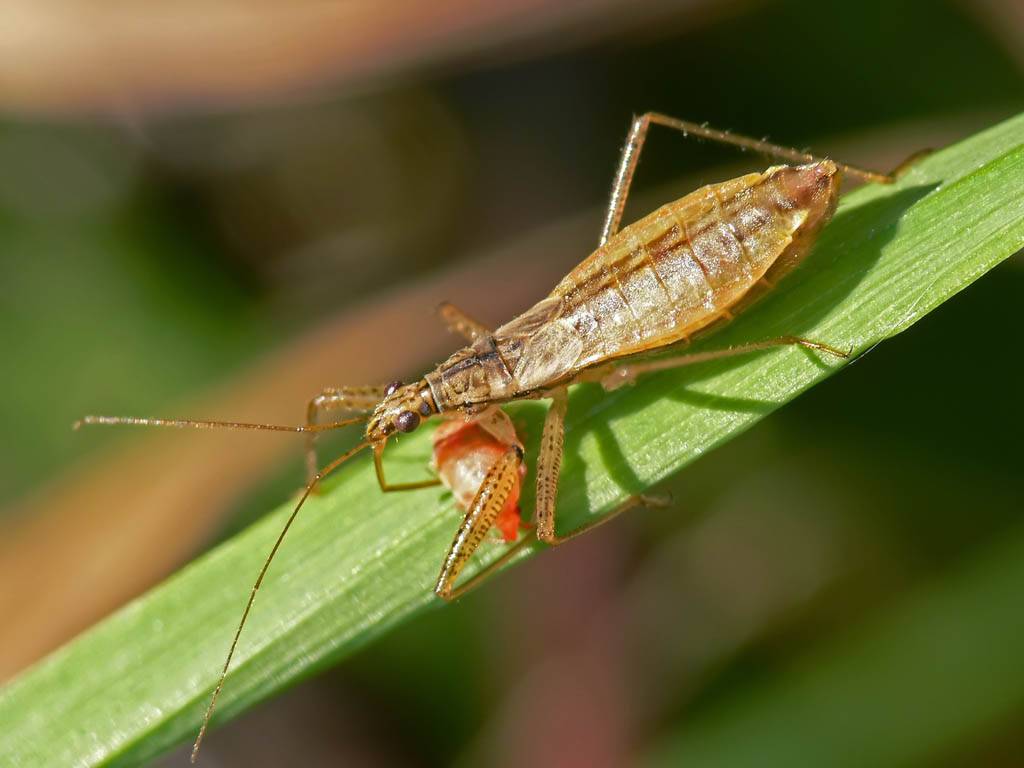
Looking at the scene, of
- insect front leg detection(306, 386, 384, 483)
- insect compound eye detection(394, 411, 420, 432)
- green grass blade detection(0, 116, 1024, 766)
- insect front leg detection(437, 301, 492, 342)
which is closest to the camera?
green grass blade detection(0, 116, 1024, 766)

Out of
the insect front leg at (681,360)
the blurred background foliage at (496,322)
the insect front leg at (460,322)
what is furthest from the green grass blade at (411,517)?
the insect front leg at (460,322)

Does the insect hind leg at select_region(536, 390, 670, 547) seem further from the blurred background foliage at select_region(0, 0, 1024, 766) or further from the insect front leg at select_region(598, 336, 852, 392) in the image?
the blurred background foliage at select_region(0, 0, 1024, 766)

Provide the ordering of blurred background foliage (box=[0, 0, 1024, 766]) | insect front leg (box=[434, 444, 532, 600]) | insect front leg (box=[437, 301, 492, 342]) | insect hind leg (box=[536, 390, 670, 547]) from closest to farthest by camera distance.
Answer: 1. insect front leg (box=[434, 444, 532, 600])
2. insect hind leg (box=[536, 390, 670, 547])
3. blurred background foliage (box=[0, 0, 1024, 766])
4. insect front leg (box=[437, 301, 492, 342])

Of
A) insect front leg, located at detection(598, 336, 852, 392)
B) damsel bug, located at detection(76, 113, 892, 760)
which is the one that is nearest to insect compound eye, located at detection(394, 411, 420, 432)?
damsel bug, located at detection(76, 113, 892, 760)

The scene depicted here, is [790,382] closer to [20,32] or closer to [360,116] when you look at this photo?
[360,116]

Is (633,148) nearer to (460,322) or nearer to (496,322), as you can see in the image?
(460,322)

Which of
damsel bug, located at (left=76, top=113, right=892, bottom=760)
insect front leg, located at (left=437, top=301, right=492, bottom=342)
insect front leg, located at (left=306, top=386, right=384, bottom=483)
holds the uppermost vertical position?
insect front leg, located at (left=437, top=301, right=492, bottom=342)

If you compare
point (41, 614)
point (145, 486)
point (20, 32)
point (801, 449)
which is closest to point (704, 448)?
point (801, 449)
